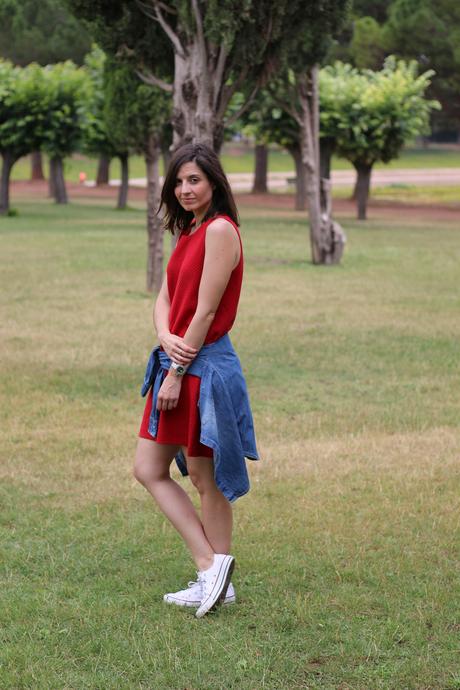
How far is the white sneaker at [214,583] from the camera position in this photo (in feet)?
14.9

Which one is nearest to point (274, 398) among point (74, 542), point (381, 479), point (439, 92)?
point (381, 479)

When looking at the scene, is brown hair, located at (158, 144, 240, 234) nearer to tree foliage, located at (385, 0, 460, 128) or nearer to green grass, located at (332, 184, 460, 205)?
tree foliage, located at (385, 0, 460, 128)

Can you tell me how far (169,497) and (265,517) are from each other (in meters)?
1.35

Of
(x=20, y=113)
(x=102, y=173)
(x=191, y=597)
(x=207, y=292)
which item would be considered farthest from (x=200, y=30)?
(x=102, y=173)

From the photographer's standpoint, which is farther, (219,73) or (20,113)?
(20,113)

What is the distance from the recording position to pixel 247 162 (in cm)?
6925

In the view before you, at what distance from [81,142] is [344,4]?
968 inches

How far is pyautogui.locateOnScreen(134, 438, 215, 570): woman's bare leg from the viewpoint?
463 centimetres

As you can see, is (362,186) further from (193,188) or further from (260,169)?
(193,188)

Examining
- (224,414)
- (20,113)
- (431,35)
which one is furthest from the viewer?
(431,35)

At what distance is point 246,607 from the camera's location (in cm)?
469

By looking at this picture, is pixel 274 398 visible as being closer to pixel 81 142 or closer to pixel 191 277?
pixel 191 277

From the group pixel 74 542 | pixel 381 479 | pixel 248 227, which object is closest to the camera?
pixel 74 542

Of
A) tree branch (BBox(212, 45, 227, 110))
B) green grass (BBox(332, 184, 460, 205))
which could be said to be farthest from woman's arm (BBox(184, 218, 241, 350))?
green grass (BBox(332, 184, 460, 205))
